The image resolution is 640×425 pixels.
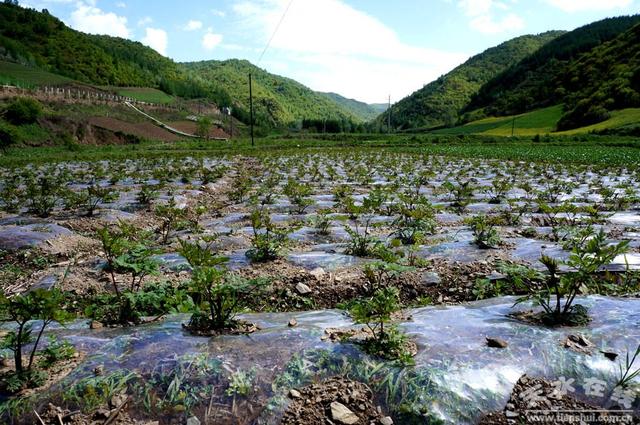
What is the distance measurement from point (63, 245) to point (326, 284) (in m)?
3.86

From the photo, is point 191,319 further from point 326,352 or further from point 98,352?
point 326,352

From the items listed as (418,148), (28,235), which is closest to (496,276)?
(28,235)

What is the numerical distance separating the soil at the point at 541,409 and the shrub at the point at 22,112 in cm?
4212

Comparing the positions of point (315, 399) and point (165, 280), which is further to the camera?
point (165, 280)

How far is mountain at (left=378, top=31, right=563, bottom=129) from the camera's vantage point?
129250 mm

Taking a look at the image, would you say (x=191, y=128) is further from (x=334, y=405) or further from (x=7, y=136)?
(x=334, y=405)

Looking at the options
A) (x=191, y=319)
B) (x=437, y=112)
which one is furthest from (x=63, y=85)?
(x=437, y=112)

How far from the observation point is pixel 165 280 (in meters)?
4.16

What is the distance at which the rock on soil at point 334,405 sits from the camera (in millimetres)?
1929

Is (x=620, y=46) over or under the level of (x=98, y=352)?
over

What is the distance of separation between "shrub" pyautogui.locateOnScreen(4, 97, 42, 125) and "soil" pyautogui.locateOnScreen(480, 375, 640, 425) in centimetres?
4212

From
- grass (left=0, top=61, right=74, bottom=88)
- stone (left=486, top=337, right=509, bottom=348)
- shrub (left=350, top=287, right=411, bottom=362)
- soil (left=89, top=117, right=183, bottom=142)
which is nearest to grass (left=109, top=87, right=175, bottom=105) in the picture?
grass (left=0, top=61, right=74, bottom=88)

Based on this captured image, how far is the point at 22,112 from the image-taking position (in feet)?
111

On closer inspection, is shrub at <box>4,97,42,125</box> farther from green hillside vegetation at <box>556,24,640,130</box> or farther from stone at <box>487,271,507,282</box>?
green hillside vegetation at <box>556,24,640,130</box>
